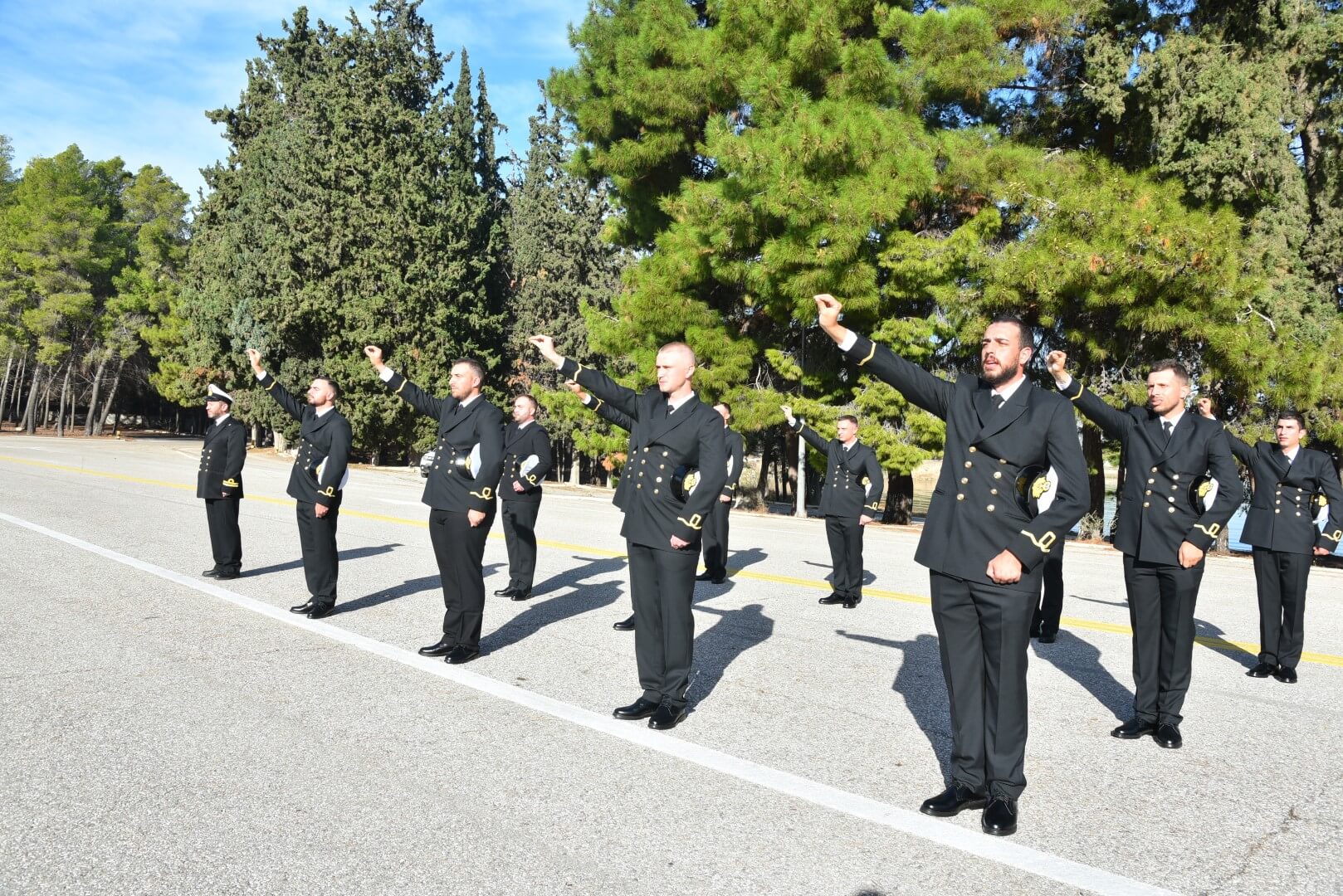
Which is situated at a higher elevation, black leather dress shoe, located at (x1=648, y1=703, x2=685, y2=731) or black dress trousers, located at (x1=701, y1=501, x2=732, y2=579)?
black dress trousers, located at (x1=701, y1=501, x2=732, y2=579)

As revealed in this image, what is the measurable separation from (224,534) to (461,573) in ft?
14.7

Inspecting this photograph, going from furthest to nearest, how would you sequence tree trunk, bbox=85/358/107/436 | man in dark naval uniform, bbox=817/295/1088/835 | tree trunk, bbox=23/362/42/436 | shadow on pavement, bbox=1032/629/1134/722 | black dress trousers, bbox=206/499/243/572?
tree trunk, bbox=23/362/42/436 → tree trunk, bbox=85/358/107/436 → black dress trousers, bbox=206/499/243/572 → shadow on pavement, bbox=1032/629/1134/722 → man in dark naval uniform, bbox=817/295/1088/835

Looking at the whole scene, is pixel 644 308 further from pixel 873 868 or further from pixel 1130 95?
pixel 873 868

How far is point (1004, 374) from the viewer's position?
13.8 ft

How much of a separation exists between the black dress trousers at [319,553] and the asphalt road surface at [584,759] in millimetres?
323

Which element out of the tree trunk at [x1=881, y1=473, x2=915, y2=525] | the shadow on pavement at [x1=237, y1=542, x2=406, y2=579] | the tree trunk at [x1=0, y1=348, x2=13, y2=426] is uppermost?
the tree trunk at [x1=0, y1=348, x2=13, y2=426]

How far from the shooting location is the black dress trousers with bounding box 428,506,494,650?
6609 mm

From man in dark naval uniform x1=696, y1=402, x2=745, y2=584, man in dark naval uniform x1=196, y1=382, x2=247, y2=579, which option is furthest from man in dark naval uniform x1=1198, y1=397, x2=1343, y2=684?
man in dark naval uniform x1=196, y1=382, x2=247, y2=579

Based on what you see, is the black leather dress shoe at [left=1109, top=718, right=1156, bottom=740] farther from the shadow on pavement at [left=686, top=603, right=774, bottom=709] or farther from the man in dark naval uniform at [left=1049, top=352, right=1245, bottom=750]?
the shadow on pavement at [left=686, top=603, right=774, bottom=709]

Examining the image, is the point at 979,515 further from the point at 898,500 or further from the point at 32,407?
the point at 32,407

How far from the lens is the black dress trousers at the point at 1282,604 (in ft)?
22.7

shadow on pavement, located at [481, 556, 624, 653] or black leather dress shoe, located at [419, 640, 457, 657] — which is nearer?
black leather dress shoe, located at [419, 640, 457, 657]

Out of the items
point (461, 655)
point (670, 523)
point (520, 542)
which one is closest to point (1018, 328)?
point (670, 523)

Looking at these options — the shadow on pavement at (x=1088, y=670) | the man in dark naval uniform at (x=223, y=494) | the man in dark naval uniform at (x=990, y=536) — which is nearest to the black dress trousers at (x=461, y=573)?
the man in dark naval uniform at (x=990, y=536)
